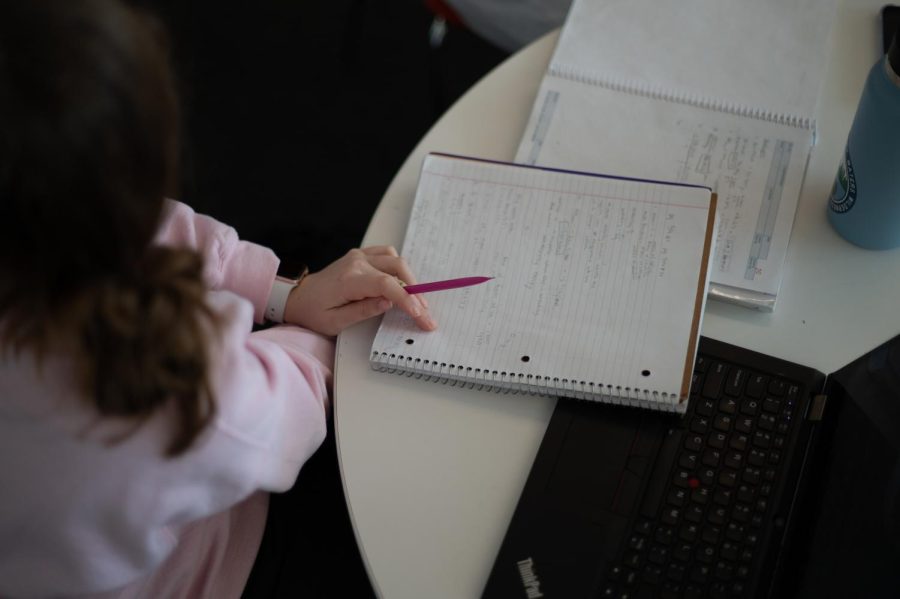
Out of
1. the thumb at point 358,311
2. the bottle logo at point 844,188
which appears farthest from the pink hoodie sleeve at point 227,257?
the bottle logo at point 844,188

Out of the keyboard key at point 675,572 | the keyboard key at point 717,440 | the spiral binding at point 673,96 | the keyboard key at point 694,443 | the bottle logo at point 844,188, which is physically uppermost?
the spiral binding at point 673,96

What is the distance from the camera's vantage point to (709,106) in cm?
84

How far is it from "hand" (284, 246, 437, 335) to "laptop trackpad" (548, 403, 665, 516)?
6.1 inches

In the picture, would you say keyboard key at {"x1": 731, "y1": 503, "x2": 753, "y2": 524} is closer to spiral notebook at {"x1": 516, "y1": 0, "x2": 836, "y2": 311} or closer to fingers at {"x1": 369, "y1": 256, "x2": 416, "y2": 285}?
spiral notebook at {"x1": 516, "y1": 0, "x2": 836, "y2": 311}

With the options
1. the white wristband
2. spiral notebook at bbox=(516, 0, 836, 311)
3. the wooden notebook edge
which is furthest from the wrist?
the wooden notebook edge

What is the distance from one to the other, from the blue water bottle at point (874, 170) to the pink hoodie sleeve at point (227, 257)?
21.1 inches

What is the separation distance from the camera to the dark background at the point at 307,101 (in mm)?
1568

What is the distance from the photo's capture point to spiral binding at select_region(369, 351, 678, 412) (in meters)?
0.67

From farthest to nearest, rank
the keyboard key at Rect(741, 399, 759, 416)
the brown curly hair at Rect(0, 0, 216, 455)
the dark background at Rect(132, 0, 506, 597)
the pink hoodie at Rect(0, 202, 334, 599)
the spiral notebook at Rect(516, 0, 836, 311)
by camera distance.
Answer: the dark background at Rect(132, 0, 506, 597) < the spiral notebook at Rect(516, 0, 836, 311) < the keyboard key at Rect(741, 399, 759, 416) < the pink hoodie at Rect(0, 202, 334, 599) < the brown curly hair at Rect(0, 0, 216, 455)

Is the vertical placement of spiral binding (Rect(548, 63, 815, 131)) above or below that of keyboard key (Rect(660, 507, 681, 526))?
above

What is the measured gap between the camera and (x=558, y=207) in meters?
0.78

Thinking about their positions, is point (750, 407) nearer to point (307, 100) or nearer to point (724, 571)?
point (724, 571)

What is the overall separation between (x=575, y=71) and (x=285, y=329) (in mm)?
401

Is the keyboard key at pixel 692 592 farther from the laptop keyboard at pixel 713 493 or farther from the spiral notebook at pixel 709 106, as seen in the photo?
the spiral notebook at pixel 709 106
